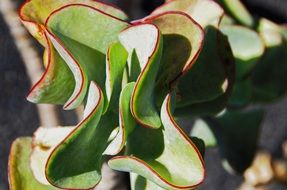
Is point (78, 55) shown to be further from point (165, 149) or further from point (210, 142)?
point (210, 142)


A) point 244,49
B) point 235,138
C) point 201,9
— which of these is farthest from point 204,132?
point 201,9

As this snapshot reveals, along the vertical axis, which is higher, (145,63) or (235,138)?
(145,63)

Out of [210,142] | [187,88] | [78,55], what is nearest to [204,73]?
[187,88]

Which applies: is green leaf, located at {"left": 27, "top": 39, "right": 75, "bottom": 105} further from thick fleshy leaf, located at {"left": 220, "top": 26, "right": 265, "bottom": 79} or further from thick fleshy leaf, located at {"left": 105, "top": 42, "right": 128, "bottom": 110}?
thick fleshy leaf, located at {"left": 220, "top": 26, "right": 265, "bottom": 79}

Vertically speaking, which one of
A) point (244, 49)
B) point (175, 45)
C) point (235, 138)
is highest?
point (175, 45)

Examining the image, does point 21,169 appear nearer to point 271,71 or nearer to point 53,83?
point 53,83
